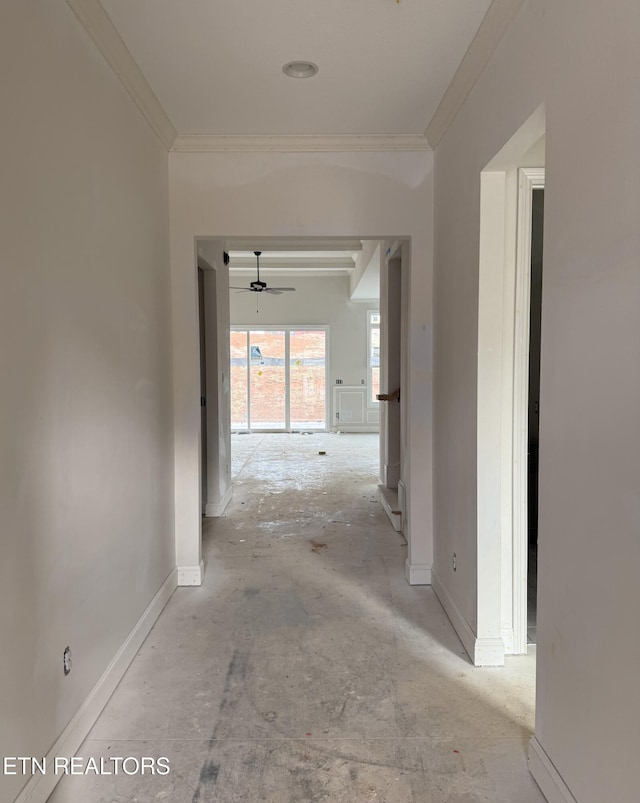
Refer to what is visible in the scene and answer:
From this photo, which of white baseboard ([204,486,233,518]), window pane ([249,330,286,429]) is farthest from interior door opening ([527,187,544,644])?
window pane ([249,330,286,429])

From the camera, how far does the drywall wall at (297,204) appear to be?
3.23 metres

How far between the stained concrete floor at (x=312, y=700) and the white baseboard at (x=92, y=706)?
0.14 ft

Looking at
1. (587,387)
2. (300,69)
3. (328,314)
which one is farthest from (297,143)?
(328,314)

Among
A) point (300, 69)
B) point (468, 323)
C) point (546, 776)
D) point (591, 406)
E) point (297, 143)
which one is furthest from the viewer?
point (297, 143)

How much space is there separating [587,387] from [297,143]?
245 centimetres

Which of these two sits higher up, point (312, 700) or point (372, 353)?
point (372, 353)

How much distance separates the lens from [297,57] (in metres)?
2.35

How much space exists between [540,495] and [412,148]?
7.70 feet

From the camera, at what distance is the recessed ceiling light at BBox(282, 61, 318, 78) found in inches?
94.9

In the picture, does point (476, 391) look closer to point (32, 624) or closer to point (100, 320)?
point (100, 320)

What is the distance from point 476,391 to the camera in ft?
8.02

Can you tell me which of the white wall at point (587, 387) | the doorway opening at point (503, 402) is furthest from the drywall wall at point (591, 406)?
the doorway opening at point (503, 402)

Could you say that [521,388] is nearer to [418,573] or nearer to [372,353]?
[418,573]

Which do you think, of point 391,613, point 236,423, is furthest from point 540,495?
point 236,423
